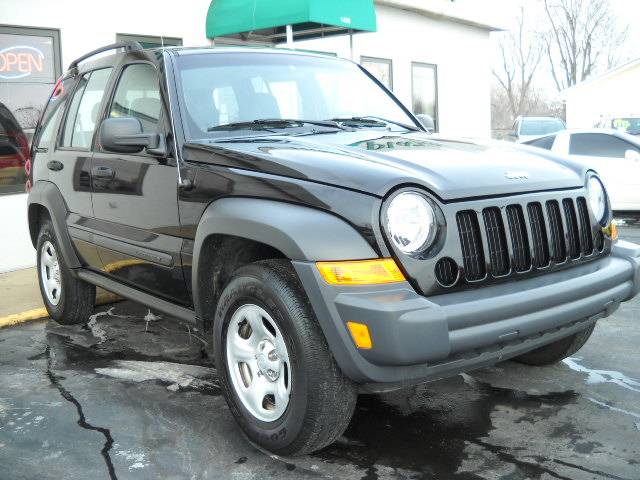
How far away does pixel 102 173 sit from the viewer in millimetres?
4578

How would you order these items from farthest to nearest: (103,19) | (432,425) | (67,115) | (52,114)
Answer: (103,19) → (52,114) → (67,115) → (432,425)

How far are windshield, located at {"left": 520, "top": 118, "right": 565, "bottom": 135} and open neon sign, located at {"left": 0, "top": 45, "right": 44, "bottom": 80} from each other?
48.5 feet

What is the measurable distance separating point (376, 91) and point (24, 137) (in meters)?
5.24

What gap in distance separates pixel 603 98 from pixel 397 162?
123 feet

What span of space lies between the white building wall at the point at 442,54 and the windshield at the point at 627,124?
2.87m

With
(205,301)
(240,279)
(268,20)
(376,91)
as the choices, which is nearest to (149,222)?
(205,301)

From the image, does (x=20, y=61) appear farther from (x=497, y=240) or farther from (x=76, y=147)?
(x=497, y=240)

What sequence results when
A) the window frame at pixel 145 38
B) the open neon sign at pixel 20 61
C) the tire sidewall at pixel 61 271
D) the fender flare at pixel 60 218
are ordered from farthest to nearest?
1. the window frame at pixel 145 38
2. the open neon sign at pixel 20 61
3. the tire sidewall at pixel 61 271
4. the fender flare at pixel 60 218

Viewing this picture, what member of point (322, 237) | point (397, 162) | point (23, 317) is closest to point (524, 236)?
point (397, 162)

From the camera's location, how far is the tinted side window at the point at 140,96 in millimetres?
4214

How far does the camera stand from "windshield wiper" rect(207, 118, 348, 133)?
399 centimetres

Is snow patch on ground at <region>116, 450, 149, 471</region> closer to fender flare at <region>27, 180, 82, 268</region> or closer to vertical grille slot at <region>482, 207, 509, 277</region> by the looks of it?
vertical grille slot at <region>482, 207, 509, 277</region>

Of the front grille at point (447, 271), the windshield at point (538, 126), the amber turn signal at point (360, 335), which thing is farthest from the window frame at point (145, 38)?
the windshield at point (538, 126)

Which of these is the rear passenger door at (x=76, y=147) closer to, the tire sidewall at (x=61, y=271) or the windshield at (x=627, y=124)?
the tire sidewall at (x=61, y=271)
